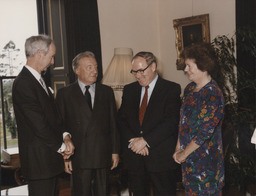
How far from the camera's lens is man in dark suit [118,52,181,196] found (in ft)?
9.00

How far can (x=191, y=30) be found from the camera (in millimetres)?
5395

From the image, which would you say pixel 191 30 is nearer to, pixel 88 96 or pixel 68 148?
pixel 88 96

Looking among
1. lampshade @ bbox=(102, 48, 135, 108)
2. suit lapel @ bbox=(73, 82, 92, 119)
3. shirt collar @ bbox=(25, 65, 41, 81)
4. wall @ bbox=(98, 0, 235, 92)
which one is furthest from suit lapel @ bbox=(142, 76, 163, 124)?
wall @ bbox=(98, 0, 235, 92)

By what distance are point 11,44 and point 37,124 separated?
4557 millimetres

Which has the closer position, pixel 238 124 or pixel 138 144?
pixel 138 144

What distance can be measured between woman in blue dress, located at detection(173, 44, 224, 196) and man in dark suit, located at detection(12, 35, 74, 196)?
1005mm

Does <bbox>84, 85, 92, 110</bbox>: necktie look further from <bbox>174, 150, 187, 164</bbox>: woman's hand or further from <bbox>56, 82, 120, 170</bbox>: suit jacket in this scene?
<bbox>174, 150, 187, 164</bbox>: woman's hand

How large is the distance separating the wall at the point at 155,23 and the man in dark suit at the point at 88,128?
2.28 metres

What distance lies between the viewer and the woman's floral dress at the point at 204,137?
7.79 ft

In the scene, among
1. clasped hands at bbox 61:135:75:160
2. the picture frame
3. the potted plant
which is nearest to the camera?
clasped hands at bbox 61:135:75:160

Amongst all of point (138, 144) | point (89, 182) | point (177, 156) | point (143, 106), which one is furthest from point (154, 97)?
point (89, 182)

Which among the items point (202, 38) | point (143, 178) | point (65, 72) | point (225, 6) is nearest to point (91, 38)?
point (65, 72)

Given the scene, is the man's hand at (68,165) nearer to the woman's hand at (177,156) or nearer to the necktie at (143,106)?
the necktie at (143,106)

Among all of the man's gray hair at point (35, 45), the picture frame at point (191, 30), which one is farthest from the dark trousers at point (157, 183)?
the picture frame at point (191, 30)
